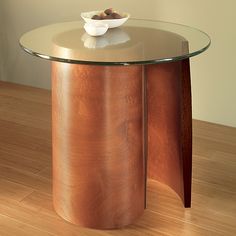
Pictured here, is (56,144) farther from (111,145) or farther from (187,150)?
(187,150)

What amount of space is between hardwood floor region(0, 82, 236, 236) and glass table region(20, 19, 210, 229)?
0.07m

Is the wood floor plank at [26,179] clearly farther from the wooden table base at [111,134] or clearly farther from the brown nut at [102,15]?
the brown nut at [102,15]

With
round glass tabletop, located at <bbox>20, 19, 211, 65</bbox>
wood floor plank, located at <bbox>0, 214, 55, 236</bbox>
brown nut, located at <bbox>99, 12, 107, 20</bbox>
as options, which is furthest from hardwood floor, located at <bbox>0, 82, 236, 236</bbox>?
→ brown nut, located at <bbox>99, 12, 107, 20</bbox>

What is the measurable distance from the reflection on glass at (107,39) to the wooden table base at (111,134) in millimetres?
135

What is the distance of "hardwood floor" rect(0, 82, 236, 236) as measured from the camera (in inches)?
76.1

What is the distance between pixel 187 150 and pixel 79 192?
0.49 m

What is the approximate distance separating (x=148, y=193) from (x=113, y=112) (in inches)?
23.0

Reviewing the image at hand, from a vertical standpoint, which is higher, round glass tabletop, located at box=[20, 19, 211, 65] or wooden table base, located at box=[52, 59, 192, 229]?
round glass tabletop, located at box=[20, 19, 211, 65]

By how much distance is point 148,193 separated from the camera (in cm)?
219

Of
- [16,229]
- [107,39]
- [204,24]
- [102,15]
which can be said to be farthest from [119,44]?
[204,24]

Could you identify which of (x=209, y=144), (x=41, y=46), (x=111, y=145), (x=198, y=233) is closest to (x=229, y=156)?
(x=209, y=144)

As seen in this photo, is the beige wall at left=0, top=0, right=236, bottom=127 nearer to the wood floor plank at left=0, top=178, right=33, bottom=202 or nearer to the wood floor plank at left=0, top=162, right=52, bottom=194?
the wood floor plank at left=0, top=162, right=52, bottom=194

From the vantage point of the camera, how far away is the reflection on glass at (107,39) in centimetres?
182

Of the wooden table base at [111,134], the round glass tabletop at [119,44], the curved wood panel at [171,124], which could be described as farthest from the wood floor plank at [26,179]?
the round glass tabletop at [119,44]
